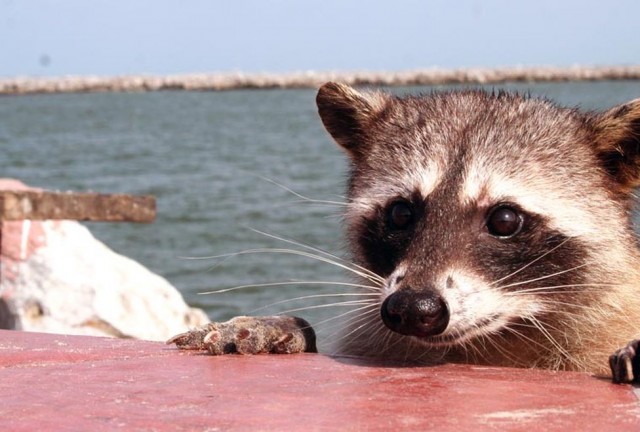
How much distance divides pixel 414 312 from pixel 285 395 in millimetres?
701

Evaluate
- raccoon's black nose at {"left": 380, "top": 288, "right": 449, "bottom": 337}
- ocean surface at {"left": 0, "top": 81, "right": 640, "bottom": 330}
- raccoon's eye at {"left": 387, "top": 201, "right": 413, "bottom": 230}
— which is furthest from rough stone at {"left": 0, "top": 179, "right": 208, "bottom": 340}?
raccoon's black nose at {"left": 380, "top": 288, "right": 449, "bottom": 337}

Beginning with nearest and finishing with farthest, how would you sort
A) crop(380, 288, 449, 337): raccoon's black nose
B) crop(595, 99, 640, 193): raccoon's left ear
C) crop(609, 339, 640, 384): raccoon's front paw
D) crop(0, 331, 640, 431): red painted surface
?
crop(0, 331, 640, 431): red painted surface
crop(609, 339, 640, 384): raccoon's front paw
crop(380, 288, 449, 337): raccoon's black nose
crop(595, 99, 640, 193): raccoon's left ear

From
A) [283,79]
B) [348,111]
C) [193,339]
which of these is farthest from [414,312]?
[283,79]

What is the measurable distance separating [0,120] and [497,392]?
5548 centimetres

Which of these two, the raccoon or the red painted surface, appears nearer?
the red painted surface

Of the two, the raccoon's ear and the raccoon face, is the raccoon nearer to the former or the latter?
the raccoon face

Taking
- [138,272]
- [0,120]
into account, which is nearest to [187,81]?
[0,120]

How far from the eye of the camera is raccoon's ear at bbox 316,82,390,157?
15.8 feet

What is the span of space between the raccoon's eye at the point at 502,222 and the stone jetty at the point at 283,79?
98184 mm

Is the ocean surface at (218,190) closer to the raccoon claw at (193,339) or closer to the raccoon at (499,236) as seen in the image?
the raccoon at (499,236)

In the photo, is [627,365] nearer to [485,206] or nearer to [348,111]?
[485,206]

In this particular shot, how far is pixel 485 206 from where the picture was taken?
3988 mm

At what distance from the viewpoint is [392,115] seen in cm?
476

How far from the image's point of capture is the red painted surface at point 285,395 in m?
2.62
